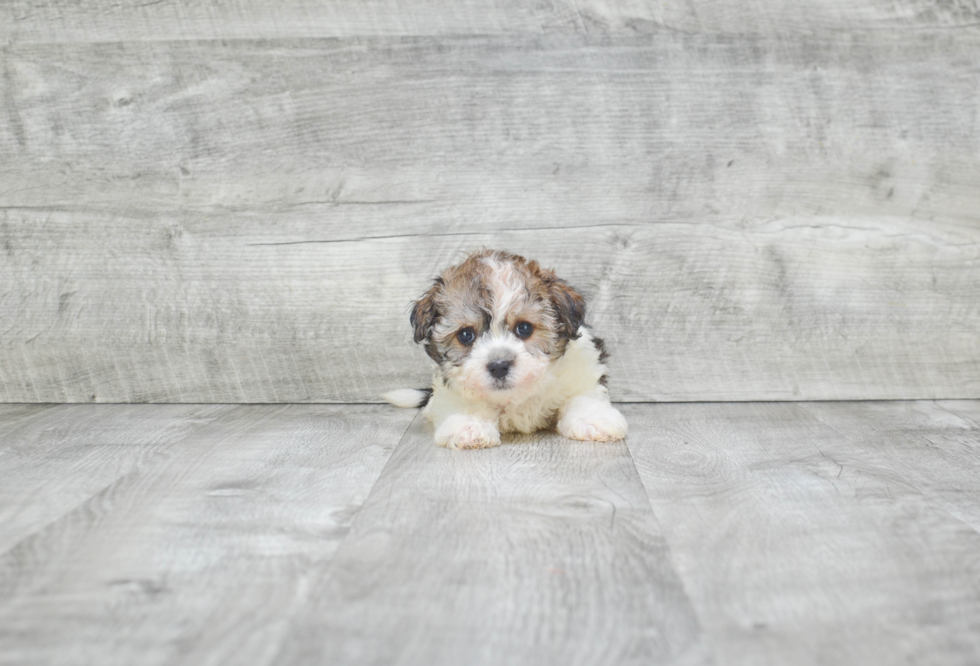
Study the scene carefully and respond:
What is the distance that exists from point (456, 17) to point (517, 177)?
61 cm

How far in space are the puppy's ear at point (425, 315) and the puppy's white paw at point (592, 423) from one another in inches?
19.5

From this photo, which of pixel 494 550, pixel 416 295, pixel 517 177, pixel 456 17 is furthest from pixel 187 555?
pixel 456 17

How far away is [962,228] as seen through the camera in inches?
118

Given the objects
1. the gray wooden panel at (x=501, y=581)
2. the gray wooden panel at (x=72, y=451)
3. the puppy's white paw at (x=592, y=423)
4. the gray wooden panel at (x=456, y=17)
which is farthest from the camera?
the gray wooden panel at (x=456, y=17)

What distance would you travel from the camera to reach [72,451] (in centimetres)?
235

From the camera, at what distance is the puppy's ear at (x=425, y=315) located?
2445mm

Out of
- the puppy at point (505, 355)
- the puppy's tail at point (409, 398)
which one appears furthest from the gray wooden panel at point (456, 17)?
the puppy's tail at point (409, 398)

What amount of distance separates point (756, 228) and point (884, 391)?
0.78 meters

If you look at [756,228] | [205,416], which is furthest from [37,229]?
[756,228]

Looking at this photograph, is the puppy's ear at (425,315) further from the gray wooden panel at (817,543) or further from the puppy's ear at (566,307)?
the gray wooden panel at (817,543)

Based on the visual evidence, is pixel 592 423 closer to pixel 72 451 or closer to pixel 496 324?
pixel 496 324

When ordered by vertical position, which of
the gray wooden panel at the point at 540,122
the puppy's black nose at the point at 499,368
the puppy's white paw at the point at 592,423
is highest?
the gray wooden panel at the point at 540,122

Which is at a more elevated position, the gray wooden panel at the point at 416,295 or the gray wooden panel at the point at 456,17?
the gray wooden panel at the point at 456,17

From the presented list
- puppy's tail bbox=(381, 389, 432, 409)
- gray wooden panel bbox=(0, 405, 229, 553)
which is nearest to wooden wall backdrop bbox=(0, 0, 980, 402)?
puppy's tail bbox=(381, 389, 432, 409)
